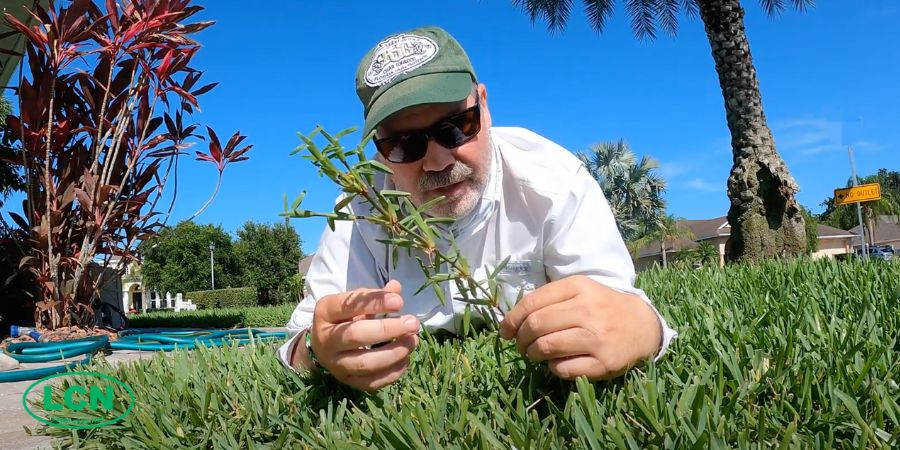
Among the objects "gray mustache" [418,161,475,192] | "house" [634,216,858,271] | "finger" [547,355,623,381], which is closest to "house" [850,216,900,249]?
"house" [634,216,858,271]

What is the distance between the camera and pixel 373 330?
108 cm

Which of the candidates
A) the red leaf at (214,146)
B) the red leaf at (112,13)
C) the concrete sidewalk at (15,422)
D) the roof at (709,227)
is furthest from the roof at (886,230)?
the concrete sidewalk at (15,422)

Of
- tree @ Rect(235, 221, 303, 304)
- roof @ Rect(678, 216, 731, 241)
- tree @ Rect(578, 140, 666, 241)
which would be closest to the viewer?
tree @ Rect(578, 140, 666, 241)

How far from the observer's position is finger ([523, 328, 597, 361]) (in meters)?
0.97

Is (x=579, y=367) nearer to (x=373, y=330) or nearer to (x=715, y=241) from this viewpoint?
(x=373, y=330)

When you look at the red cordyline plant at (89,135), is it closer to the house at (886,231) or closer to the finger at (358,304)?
the finger at (358,304)

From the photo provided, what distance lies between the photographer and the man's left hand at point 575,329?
3.17 ft

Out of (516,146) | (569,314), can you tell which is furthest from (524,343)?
(516,146)

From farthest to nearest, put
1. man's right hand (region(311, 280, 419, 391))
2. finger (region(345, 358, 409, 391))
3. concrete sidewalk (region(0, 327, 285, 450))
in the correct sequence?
concrete sidewalk (region(0, 327, 285, 450)) < finger (region(345, 358, 409, 391)) < man's right hand (region(311, 280, 419, 391))

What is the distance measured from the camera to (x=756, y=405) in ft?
3.36

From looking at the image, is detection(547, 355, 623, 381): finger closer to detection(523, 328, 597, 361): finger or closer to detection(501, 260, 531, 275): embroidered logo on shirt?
detection(523, 328, 597, 361): finger

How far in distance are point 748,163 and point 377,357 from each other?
741 centimetres

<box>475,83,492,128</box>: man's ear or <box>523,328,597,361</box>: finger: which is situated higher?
<box>475,83,492,128</box>: man's ear

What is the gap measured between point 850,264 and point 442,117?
8.91 ft
